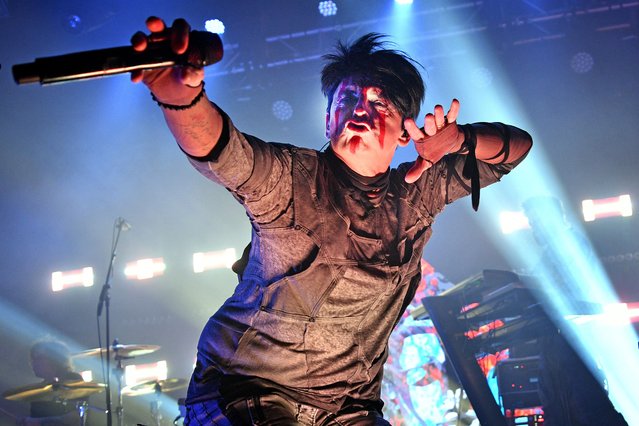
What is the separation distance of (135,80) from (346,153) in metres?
1.11

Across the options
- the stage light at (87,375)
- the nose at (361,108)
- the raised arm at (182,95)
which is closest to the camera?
the raised arm at (182,95)

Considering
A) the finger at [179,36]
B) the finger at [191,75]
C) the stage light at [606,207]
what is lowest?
the finger at [191,75]

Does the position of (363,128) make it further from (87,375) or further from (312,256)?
(87,375)

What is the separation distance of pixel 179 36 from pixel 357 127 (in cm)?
114

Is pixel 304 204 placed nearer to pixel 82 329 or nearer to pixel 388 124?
pixel 388 124

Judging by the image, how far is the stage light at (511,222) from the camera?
1006 cm

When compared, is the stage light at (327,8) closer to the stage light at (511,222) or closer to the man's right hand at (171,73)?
the stage light at (511,222)

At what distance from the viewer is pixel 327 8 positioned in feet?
31.6

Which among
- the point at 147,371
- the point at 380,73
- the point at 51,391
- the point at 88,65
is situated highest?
the point at 147,371

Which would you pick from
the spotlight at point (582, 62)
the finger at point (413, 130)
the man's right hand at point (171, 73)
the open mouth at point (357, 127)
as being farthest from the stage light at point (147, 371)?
the man's right hand at point (171, 73)

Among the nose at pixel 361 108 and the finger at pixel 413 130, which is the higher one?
the nose at pixel 361 108

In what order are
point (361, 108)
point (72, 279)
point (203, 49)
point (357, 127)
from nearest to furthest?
point (203, 49)
point (357, 127)
point (361, 108)
point (72, 279)

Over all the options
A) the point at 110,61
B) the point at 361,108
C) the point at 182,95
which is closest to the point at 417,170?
the point at 361,108

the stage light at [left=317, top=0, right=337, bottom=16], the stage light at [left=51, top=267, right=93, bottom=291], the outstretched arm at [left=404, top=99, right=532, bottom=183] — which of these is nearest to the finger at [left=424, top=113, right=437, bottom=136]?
the outstretched arm at [left=404, top=99, right=532, bottom=183]
